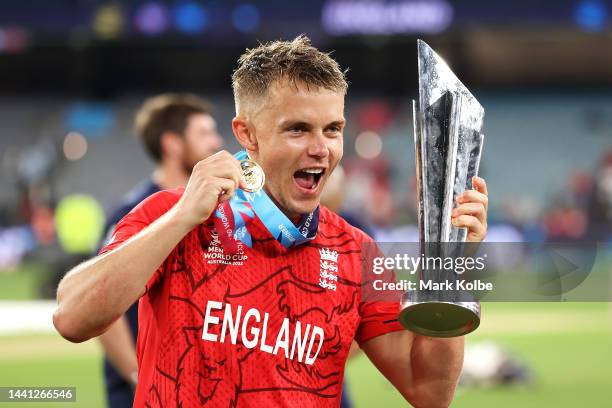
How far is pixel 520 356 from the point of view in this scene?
1309 cm

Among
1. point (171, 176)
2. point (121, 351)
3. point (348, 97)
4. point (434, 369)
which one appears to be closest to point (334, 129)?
point (434, 369)

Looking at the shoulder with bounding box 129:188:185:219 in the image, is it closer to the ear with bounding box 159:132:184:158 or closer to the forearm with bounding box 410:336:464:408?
the forearm with bounding box 410:336:464:408

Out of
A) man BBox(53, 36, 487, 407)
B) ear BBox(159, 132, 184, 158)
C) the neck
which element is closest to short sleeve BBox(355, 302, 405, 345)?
man BBox(53, 36, 487, 407)

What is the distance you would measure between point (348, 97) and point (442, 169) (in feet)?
82.7

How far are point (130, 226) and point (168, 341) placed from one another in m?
0.32

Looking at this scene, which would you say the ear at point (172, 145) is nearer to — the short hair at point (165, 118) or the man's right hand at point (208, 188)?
the short hair at point (165, 118)

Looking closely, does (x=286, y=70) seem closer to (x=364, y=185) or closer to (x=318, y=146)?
(x=318, y=146)

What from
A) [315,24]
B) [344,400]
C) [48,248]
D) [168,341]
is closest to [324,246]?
[168,341]

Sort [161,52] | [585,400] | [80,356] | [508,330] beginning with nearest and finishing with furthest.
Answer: [585,400] < [80,356] < [508,330] < [161,52]

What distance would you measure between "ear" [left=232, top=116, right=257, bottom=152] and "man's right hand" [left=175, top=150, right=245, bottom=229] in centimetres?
33

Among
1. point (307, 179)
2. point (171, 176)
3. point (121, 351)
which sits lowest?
point (121, 351)

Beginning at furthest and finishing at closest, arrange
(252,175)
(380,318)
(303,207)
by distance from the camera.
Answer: (380,318) < (303,207) < (252,175)

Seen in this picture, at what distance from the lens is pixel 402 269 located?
2.81 metres

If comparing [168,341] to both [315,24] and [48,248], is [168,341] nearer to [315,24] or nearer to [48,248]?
[315,24]
